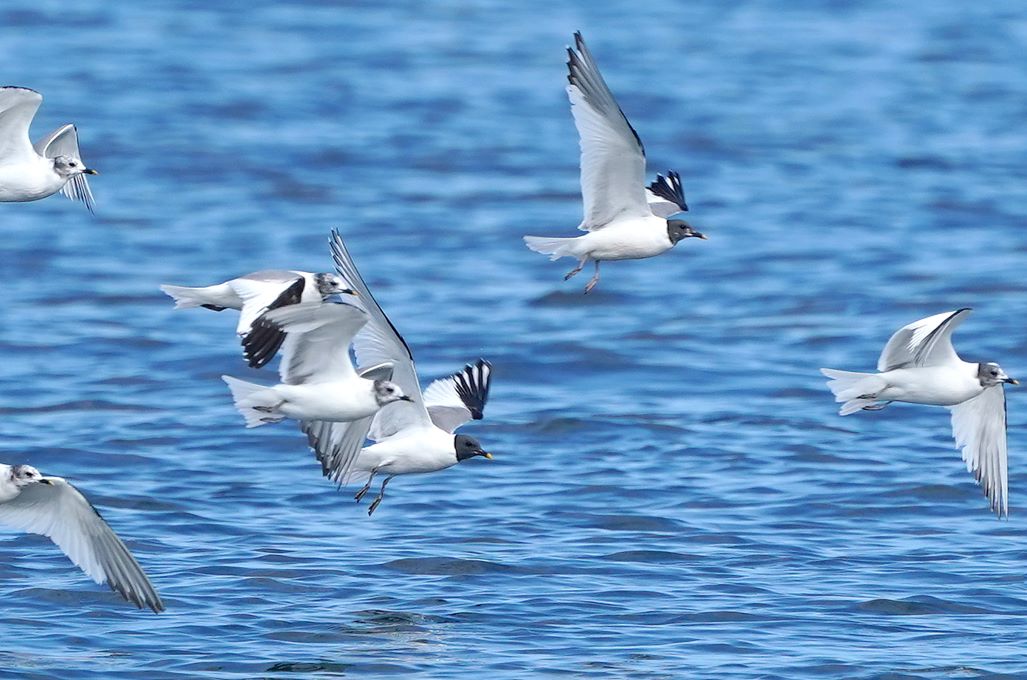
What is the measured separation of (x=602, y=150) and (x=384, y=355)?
2077 mm

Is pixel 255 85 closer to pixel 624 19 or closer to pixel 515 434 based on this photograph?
pixel 624 19

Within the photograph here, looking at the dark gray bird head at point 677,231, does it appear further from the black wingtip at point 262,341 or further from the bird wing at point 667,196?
the black wingtip at point 262,341

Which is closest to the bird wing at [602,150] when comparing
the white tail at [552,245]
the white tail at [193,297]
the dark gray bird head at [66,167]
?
the white tail at [552,245]

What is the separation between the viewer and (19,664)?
40.5 ft

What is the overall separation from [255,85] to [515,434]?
21829 mm

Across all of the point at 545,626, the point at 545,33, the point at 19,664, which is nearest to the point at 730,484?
the point at 545,626

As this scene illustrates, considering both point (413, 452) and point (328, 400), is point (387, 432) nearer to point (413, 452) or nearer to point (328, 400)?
point (413, 452)

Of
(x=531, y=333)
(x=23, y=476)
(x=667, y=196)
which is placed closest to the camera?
(x=23, y=476)

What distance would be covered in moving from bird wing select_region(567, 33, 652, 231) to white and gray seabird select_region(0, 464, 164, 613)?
12.9 ft

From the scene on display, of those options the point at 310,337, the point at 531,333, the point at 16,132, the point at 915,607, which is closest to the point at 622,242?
the point at 310,337

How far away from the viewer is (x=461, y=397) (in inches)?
555

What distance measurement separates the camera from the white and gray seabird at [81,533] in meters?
12.5

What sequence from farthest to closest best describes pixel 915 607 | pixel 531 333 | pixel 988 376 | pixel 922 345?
pixel 531 333 → pixel 915 607 → pixel 988 376 → pixel 922 345

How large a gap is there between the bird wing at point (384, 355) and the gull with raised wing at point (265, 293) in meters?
0.17
